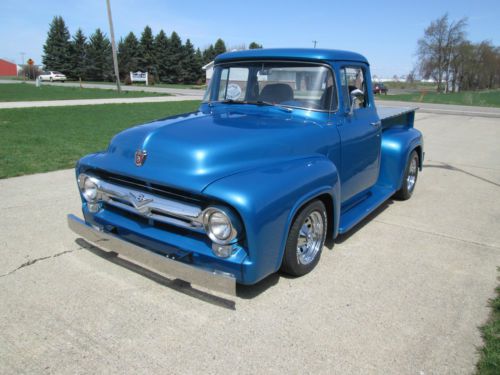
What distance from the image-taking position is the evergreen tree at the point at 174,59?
56500 mm

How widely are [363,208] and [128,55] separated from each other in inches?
2270

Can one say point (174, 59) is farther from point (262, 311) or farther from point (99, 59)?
point (262, 311)

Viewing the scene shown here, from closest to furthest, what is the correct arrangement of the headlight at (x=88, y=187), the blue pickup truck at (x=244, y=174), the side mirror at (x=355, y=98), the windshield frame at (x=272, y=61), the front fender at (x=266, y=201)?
the front fender at (x=266, y=201), the blue pickup truck at (x=244, y=174), the headlight at (x=88, y=187), the windshield frame at (x=272, y=61), the side mirror at (x=355, y=98)

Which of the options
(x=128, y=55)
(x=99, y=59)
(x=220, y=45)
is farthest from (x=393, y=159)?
(x=220, y=45)

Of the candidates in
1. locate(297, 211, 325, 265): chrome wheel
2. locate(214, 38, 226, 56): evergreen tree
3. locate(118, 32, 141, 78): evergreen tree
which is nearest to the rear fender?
locate(297, 211, 325, 265): chrome wheel

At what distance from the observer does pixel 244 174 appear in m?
2.89

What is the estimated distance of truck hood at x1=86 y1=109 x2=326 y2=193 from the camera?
9.40ft

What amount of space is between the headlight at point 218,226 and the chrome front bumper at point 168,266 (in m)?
0.23

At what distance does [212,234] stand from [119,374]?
985 mm

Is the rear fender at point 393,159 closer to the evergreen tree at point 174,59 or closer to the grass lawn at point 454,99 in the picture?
the grass lawn at point 454,99

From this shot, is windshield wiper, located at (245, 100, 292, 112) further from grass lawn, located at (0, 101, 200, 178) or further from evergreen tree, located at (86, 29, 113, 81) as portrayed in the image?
evergreen tree, located at (86, 29, 113, 81)

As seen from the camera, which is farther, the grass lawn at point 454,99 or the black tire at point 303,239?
the grass lawn at point 454,99

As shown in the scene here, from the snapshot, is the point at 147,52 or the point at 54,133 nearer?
the point at 54,133

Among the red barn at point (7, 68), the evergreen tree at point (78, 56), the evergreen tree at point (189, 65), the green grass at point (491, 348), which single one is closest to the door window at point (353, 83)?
the green grass at point (491, 348)
